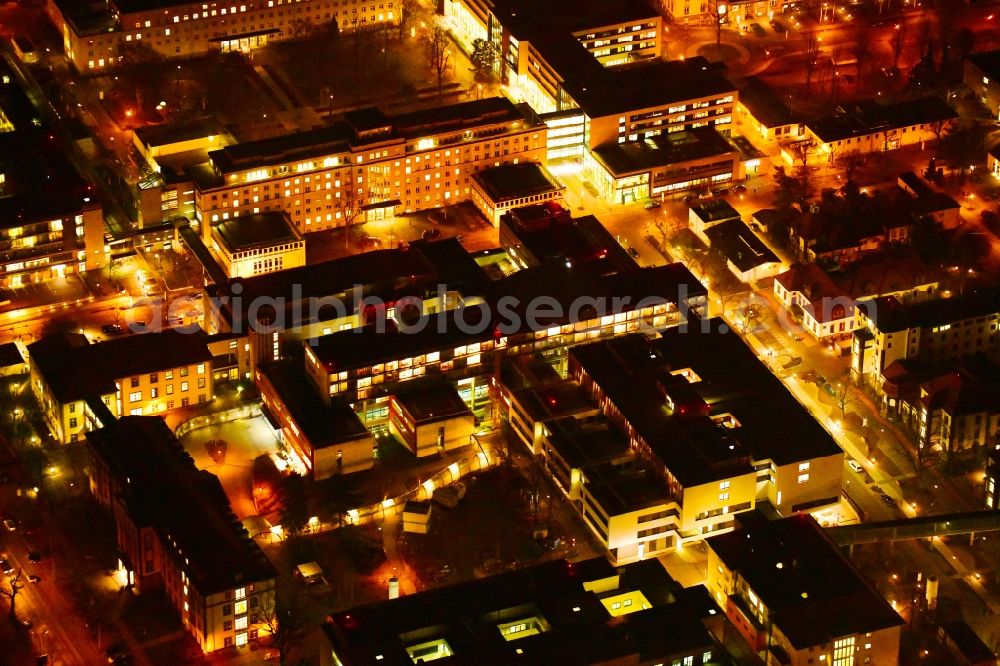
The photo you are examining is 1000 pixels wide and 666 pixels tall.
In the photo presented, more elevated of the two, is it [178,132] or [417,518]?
[178,132]

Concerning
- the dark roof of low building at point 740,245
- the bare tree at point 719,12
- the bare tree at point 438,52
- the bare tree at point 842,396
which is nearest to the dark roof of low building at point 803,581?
the bare tree at point 842,396

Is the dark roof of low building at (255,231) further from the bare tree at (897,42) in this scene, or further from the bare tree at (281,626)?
the bare tree at (897,42)

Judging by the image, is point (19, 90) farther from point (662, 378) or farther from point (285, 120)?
point (662, 378)

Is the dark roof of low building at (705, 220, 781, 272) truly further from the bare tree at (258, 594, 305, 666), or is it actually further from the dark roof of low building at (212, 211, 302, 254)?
the bare tree at (258, 594, 305, 666)

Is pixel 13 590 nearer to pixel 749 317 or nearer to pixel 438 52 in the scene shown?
pixel 749 317

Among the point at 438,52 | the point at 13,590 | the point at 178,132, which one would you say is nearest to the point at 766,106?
the point at 438,52

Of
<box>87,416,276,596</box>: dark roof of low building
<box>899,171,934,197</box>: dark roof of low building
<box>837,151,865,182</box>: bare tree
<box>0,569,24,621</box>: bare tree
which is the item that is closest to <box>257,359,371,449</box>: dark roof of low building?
<box>87,416,276,596</box>: dark roof of low building
